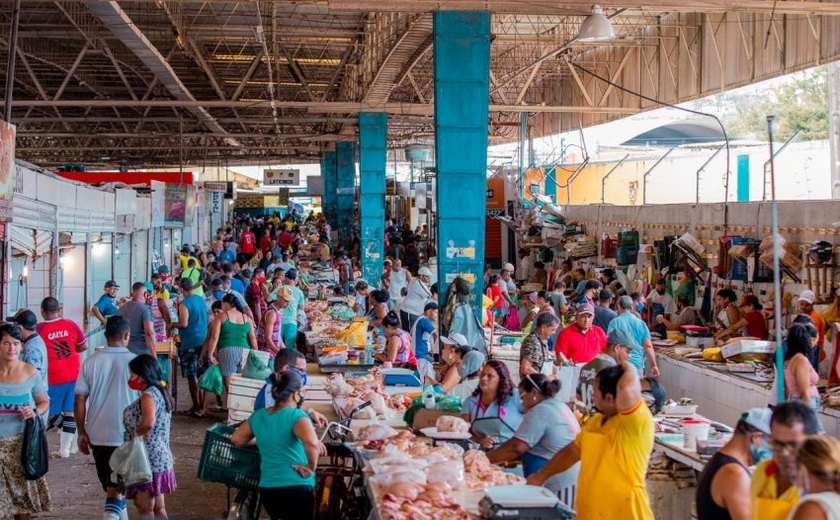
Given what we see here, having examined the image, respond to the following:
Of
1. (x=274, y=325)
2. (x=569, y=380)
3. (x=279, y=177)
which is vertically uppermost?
(x=279, y=177)

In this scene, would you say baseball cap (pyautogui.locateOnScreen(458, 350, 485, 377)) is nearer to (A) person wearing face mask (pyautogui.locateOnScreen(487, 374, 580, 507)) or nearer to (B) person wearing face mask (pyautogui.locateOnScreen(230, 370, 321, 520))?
(A) person wearing face mask (pyautogui.locateOnScreen(487, 374, 580, 507))

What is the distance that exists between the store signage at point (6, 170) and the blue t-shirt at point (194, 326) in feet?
8.74

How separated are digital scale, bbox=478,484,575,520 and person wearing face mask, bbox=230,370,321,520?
1.56 m

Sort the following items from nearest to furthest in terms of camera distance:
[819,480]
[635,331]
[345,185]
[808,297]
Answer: [819,480] < [635,331] < [808,297] < [345,185]

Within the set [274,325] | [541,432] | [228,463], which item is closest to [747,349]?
[274,325]

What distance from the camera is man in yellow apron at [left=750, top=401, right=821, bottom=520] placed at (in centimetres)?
450

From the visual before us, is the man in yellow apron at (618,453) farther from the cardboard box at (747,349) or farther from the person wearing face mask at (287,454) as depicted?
the cardboard box at (747,349)

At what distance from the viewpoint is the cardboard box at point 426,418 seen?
8.23m

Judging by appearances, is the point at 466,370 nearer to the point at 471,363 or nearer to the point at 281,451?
the point at 471,363

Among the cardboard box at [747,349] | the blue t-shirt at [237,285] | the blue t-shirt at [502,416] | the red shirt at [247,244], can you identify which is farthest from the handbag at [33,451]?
the red shirt at [247,244]

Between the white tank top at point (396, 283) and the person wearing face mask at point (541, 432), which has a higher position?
the white tank top at point (396, 283)

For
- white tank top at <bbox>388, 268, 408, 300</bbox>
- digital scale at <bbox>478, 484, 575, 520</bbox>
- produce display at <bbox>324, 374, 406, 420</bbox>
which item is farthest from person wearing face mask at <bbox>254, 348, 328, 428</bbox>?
white tank top at <bbox>388, 268, 408, 300</bbox>

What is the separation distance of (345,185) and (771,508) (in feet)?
125

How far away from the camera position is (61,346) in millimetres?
10727
